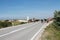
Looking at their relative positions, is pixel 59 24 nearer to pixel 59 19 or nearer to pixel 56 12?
pixel 59 19

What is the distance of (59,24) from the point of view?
48.0m

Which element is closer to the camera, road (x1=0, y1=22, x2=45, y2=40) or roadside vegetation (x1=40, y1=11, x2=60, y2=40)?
road (x1=0, y1=22, x2=45, y2=40)

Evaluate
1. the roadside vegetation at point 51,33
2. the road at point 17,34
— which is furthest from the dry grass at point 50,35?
the road at point 17,34

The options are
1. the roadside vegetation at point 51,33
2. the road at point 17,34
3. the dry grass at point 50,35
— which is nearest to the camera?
the road at point 17,34

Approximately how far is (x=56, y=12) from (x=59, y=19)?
390cm

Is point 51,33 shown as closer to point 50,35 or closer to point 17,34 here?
point 50,35

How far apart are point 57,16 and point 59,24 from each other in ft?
12.2

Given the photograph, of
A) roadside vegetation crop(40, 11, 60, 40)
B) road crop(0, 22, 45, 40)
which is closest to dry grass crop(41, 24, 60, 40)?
roadside vegetation crop(40, 11, 60, 40)

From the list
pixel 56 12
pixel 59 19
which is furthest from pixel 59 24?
pixel 56 12

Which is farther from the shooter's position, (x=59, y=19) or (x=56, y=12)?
(x=56, y=12)

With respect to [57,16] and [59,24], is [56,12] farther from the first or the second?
[59,24]

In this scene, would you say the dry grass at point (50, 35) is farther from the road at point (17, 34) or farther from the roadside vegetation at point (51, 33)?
the road at point (17, 34)

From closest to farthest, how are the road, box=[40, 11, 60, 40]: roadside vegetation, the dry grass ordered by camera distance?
the road
the dry grass
box=[40, 11, 60, 40]: roadside vegetation

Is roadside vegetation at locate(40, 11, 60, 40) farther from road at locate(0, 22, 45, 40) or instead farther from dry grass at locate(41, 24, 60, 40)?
road at locate(0, 22, 45, 40)
